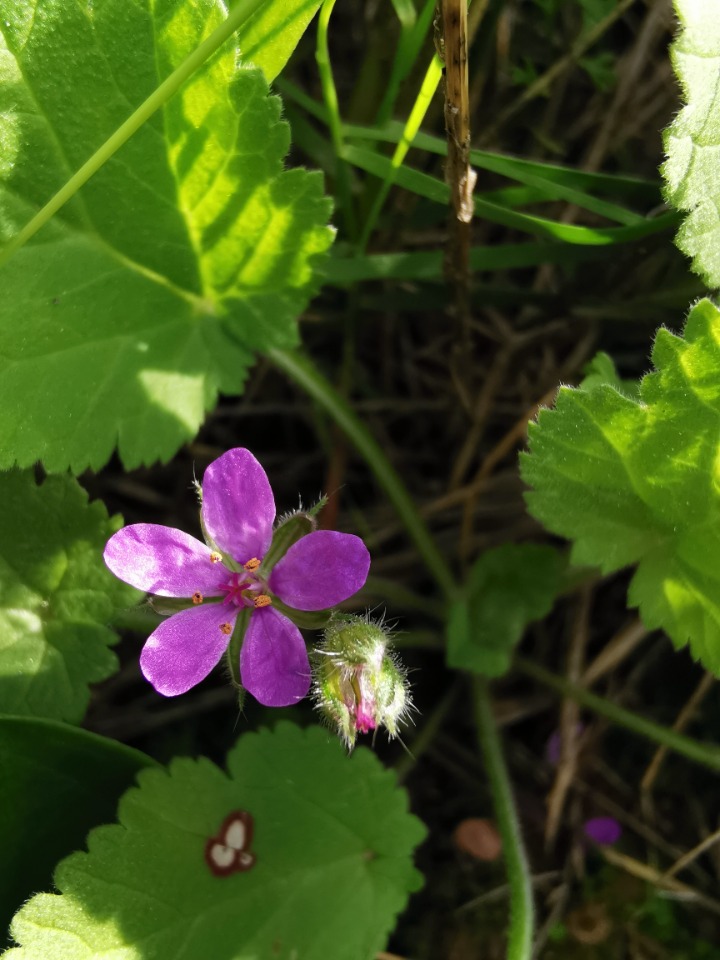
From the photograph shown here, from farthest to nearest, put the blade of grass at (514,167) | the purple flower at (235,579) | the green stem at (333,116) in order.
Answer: the blade of grass at (514,167) < the green stem at (333,116) < the purple flower at (235,579)

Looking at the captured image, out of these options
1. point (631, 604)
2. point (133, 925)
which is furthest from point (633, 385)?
point (133, 925)

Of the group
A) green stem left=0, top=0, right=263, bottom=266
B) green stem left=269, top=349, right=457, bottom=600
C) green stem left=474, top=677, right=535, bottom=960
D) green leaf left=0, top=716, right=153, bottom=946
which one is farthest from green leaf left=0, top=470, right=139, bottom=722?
green stem left=474, top=677, right=535, bottom=960

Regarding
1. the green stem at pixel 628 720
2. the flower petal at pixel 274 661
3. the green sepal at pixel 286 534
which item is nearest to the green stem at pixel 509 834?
the green stem at pixel 628 720

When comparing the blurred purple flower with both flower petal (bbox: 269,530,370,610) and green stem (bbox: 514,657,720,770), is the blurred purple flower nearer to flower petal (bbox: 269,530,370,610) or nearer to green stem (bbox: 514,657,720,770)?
green stem (bbox: 514,657,720,770)

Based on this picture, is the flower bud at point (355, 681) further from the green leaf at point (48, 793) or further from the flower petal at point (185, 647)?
the green leaf at point (48, 793)

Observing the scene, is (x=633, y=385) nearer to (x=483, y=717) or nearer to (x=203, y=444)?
(x=483, y=717)

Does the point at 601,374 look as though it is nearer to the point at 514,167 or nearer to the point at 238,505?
the point at 514,167
